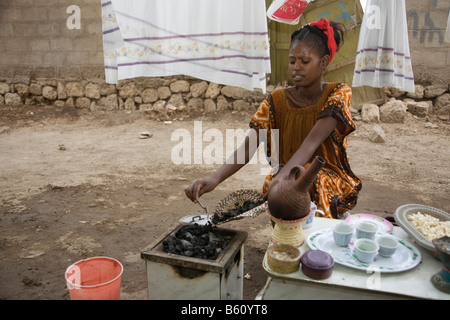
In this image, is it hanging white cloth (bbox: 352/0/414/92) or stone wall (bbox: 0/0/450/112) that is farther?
stone wall (bbox: 0/0/450/112)

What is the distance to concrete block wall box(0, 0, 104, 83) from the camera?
6707 millimetres

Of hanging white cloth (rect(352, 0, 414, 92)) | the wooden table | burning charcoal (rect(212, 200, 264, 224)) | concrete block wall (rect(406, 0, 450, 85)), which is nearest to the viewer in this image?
the wooden table

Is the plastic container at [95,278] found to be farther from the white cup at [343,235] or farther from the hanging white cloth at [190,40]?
the hanging white cloth at [190,40]

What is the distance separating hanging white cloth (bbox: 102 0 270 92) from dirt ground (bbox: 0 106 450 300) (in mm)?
1195

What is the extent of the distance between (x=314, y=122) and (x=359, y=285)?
1.14 meters

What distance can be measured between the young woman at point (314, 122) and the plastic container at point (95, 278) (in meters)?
0.54

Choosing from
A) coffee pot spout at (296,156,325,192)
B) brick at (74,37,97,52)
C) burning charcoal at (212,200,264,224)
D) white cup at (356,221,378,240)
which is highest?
brick at (74,37,97,52)

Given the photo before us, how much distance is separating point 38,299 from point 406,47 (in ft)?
13.7

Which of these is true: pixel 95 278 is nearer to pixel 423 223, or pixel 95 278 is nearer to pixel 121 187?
pixel 423 223

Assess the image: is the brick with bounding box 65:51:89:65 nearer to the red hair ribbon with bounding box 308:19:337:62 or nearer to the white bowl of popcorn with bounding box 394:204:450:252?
the red hair ribbon with bounding box 308:19:337:62

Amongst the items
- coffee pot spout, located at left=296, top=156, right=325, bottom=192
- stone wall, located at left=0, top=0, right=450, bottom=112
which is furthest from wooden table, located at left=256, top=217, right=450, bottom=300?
stone wall, located at left=0, top=0, right=450, bottom=112

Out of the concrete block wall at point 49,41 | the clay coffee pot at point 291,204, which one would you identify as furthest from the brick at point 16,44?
the clay coffee pot at point 291,204

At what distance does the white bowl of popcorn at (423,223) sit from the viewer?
1.50 m

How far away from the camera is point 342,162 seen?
91.6 inches
